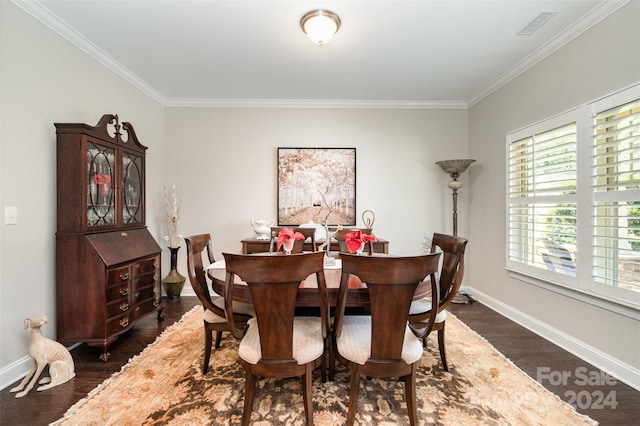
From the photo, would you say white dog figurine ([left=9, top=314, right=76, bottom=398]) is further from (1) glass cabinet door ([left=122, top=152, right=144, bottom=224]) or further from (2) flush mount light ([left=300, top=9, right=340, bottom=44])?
(2) flush mount light ([left=300, top=9, right=340, bottom=44])

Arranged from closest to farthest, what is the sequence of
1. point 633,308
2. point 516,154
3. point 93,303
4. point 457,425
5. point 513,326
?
point 457,425 < point 633,308 < point 93,303 < point 513,326 < point 516,154

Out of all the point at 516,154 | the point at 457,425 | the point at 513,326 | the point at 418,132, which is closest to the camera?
the point at 457,425

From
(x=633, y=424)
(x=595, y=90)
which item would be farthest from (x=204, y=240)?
(x=595, y=90)

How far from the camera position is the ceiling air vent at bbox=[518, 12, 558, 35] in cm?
216

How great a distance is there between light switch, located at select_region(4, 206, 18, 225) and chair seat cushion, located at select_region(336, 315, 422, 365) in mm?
2425

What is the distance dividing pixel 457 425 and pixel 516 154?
9.32 feet

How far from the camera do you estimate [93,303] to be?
85.0 inches

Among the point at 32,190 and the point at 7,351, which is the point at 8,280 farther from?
the point at 32,190

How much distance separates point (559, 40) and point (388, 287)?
2.88 metres

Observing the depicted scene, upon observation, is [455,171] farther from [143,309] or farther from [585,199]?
[143,309]

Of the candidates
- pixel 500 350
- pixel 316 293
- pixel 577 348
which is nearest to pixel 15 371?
pixel 316 293

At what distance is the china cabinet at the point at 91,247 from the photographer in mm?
2160

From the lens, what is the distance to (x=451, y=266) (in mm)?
2039

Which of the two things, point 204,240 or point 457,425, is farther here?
point 204,240
